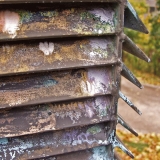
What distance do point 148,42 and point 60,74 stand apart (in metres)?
8.43

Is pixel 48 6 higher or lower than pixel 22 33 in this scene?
higher

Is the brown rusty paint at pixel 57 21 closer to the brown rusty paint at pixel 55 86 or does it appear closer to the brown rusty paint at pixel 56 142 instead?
the brown rusty paint at pixel 55 86

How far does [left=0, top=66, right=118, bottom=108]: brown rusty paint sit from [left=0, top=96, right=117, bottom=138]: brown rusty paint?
82 mm

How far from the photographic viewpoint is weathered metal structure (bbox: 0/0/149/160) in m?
1.49

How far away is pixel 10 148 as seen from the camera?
1667 millimetres

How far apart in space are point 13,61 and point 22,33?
16 cm

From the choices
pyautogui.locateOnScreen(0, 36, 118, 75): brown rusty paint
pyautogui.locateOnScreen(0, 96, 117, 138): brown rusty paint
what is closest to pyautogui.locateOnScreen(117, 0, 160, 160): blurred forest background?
Answer: pyautogui.locateOnScreen(0, 96, 117, 138): brown rusty paint

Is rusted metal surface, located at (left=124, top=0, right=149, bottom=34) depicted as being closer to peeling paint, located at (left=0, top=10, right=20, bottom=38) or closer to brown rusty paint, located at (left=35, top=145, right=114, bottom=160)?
peeling paint, located at (left=0, top=10, right=20, bottom=38)

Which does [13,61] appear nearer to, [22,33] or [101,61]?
[22,33]

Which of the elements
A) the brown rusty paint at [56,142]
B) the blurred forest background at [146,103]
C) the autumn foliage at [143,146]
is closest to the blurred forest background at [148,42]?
the blurred forest background at [146,103]

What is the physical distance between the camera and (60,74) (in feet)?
5.41

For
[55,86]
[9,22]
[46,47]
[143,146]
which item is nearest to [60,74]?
[55,86]

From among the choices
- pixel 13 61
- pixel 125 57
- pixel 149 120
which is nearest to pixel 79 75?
pixel 13 61

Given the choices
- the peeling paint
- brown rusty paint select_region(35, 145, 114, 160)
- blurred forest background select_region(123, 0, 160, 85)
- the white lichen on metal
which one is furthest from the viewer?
blurred forest background select_region(123, 0, 160, 85)
